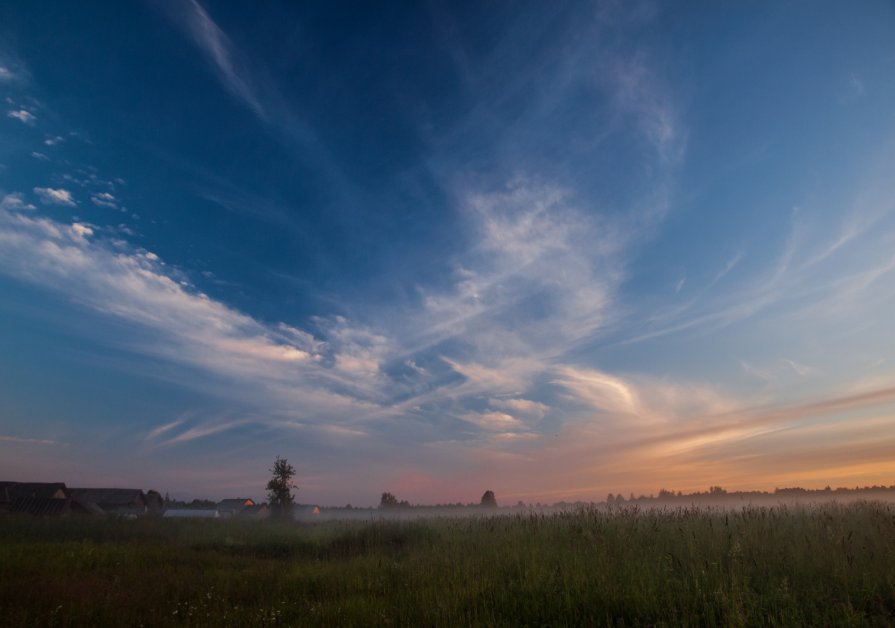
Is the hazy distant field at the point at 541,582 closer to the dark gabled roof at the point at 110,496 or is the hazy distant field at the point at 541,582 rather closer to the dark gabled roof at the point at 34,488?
the dark gabled roof at the point at 34,488

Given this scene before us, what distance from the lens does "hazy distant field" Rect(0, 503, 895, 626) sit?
6855 millimetres

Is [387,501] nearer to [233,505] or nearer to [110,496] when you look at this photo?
[233,505]

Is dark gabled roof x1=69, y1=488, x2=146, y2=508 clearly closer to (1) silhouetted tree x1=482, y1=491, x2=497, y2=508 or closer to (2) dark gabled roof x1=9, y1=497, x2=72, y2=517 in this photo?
(2) dark gabled roof x1=9, y1=497, x2=72, y2=517

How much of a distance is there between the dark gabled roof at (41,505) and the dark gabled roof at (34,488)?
8.23m

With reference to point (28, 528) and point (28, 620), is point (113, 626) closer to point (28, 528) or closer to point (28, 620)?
point (28, 620)

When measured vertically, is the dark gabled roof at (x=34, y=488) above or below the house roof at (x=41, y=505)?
above

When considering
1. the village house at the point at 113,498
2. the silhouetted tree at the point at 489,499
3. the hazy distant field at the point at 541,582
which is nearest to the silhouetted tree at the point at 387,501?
the silhouetted tree at the point at 489,499

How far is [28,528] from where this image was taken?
3081 centimetres

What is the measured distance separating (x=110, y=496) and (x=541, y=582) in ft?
301

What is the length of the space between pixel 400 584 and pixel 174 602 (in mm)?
5029

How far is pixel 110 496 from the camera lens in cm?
7369

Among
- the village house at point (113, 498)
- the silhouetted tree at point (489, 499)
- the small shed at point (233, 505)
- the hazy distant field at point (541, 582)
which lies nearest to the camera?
the hazy distant field at point (541, 582)

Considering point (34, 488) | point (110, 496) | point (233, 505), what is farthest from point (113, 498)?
point (233, 505)

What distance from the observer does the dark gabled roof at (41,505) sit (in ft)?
161
